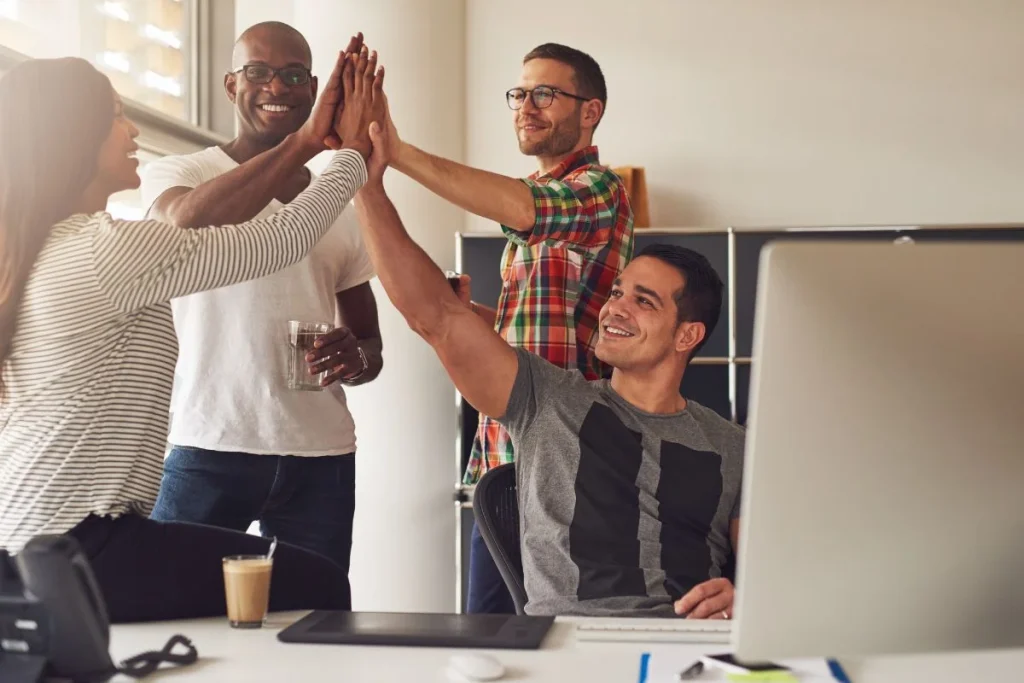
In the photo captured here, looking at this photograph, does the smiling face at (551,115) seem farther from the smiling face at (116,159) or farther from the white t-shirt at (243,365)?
the smiling face at (116,159)

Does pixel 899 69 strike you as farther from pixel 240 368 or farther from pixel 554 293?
pixel 240 368

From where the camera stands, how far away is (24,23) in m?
3.20

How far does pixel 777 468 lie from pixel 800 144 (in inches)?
152

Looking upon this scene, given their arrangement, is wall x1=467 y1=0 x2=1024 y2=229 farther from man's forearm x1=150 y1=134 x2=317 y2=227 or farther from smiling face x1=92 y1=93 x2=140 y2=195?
smiling face x1=92 y1=93 x2=140 y2=195

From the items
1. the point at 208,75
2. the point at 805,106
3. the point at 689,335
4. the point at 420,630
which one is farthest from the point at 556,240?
the point at 805,106

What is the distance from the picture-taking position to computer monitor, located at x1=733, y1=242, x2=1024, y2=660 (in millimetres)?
825

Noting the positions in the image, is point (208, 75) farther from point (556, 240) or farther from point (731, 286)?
point (556, 240)

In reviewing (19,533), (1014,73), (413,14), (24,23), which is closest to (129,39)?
(24,23)

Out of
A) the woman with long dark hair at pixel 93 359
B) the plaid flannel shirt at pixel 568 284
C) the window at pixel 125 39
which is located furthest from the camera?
the window at pixel 125 39

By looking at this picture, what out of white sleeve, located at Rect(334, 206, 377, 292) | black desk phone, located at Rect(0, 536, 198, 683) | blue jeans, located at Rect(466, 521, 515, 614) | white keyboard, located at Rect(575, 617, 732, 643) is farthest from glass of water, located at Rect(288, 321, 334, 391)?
black desk phone, located at Rect(0, 536, 198, 683)

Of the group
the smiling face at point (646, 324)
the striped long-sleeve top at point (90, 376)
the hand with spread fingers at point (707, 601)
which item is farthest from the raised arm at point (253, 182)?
the hand with spread fingers at point (707, 601)

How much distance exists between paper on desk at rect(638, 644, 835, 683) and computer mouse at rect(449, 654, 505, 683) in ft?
0.49

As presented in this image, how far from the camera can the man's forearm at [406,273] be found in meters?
2.06

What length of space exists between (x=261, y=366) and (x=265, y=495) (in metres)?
0.28
